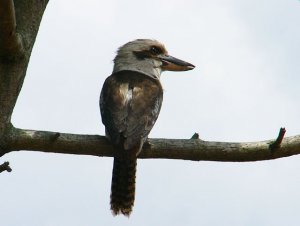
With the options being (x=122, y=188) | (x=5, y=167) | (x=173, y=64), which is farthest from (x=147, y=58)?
(x=5, y=167)

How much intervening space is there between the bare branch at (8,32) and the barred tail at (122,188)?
1189 millimetres

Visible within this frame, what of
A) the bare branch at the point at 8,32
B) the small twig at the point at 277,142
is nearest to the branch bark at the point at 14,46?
the bare branch at the point at 8,32

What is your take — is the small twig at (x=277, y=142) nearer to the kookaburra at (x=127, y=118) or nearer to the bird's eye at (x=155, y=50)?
the kookaburra at (x=127, y=118)

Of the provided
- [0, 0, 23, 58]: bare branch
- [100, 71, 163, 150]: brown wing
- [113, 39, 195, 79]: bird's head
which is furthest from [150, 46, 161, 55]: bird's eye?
[0, 0, 23, 58]: bare branch

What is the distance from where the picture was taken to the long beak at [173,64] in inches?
222

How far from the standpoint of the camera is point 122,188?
4027 millimetres

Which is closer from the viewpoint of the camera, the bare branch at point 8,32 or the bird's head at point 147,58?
the bare branch at point 8,32

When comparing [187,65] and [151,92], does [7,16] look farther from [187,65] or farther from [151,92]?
[187,65]

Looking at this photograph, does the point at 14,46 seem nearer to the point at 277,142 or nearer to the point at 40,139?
the point at 40,139

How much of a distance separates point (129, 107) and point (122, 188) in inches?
21.6

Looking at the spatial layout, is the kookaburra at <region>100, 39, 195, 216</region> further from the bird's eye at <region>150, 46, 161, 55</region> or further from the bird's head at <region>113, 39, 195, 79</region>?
the bird's eye at <region>150, 46, 161, 55</region>

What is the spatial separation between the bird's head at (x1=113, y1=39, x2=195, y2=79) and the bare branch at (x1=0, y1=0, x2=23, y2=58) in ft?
8.08

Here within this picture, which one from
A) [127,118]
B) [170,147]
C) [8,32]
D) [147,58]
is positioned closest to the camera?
[8,32]

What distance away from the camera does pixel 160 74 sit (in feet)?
18.3
